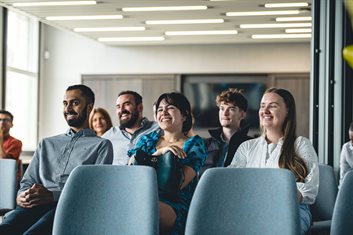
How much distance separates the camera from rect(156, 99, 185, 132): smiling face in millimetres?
3717

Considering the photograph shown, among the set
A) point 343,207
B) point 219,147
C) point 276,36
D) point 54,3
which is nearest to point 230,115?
point 219,147

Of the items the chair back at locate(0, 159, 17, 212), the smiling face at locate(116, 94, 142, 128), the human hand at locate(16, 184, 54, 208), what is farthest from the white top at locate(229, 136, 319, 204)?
the chair back at locate(0, 159, 17, 212)

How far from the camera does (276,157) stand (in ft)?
11.4

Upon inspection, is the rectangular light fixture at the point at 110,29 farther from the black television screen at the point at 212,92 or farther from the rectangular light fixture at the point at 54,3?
the black television screen at the point at 212,92

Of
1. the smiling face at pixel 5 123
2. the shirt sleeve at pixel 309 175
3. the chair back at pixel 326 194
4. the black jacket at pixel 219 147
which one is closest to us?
the shirt sleeve at pixel 309 175

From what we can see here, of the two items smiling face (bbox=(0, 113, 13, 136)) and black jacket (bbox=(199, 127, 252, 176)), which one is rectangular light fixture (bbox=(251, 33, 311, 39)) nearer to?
smiling face (bbox=(0, 113, 13, 136))

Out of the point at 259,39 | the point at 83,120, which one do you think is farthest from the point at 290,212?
the point at 259,39

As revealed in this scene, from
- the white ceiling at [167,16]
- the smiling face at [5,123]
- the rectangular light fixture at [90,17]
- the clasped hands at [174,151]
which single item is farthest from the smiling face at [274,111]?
the rectangular light fixture at [90,17]

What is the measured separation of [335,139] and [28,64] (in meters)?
9.06

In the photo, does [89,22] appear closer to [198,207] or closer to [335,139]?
[335,139]

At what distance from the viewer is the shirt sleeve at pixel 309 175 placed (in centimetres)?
328

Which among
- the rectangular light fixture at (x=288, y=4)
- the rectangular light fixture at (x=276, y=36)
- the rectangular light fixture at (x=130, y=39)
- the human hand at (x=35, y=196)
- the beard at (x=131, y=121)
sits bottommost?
the human hand at (x=35, y=196)

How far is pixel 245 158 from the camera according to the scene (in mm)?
3633

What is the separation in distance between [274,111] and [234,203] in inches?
33.6
